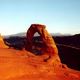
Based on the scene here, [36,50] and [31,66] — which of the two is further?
[36,50]

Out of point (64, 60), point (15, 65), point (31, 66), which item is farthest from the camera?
point (64, 60)

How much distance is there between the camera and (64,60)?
128 ft

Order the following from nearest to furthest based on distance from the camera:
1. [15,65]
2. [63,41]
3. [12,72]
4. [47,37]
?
[12,72]
[15,65]
[47,37]
[63,41]

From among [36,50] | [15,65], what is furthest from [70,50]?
[15,65]

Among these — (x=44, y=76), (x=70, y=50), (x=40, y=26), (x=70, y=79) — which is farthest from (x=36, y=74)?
(x=70, y=50)

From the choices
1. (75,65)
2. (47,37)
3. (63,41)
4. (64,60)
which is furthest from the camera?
(63,41)

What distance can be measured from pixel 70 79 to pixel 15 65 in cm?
439

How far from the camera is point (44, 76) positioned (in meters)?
14.8

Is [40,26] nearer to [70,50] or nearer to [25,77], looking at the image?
[25,77]

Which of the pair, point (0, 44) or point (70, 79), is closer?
point (70, 79)

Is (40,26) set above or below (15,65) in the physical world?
above

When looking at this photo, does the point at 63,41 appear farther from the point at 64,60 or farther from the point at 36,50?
the point at 36,50

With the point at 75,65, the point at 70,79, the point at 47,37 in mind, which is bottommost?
the point at 75,65

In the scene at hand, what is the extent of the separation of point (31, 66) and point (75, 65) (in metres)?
21.7
